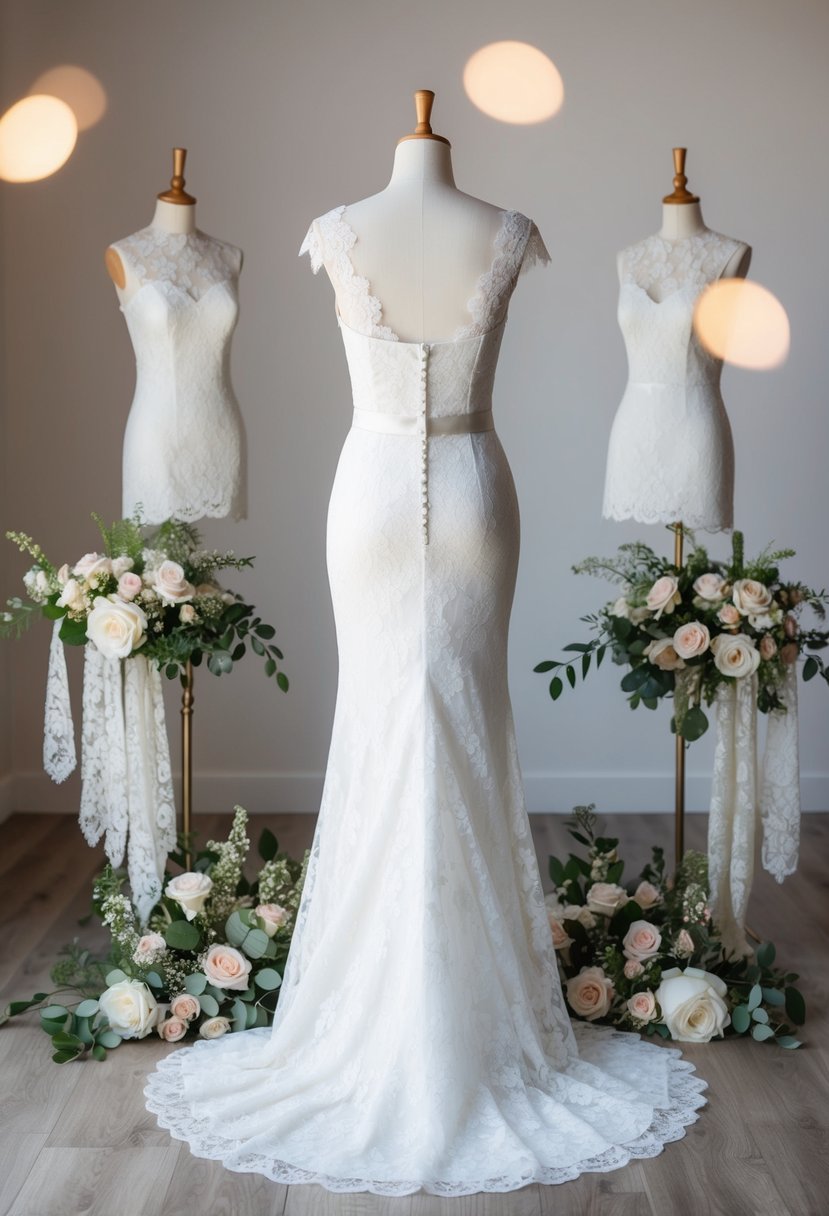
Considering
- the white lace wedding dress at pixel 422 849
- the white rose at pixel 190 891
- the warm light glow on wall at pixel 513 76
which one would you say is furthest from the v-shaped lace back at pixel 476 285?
the warm light glow on wall at pixel 513 76

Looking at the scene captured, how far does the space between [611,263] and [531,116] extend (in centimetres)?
60

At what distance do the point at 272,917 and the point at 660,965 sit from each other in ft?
3.00

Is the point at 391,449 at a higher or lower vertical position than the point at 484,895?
higher

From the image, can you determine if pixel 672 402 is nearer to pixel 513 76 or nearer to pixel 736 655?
pixel 736 655

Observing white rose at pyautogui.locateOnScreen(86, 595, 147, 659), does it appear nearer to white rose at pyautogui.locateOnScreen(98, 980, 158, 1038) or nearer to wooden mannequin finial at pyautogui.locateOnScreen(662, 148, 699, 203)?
white rose at pyautogui.locateOnScreen(98, 980, 158, 1038)

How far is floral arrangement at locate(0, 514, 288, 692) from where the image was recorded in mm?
3207

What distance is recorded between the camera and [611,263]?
16.1 feet

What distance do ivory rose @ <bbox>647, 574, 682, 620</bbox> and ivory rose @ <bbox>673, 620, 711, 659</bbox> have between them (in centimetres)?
7

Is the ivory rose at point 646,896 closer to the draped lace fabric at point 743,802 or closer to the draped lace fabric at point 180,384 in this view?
the draped lace fabric at point 743,802

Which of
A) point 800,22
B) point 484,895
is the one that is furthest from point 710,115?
point 484,895

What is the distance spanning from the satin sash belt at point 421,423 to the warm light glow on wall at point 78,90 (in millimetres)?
2759

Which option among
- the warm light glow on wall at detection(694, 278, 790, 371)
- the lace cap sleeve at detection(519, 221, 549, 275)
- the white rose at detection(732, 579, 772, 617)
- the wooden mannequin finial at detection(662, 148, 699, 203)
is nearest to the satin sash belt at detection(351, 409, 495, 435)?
the lace cap sleeve at detection(519, 221, 549, 275)

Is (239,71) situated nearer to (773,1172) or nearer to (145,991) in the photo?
(145,991)

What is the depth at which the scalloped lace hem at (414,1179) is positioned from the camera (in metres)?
2.32
